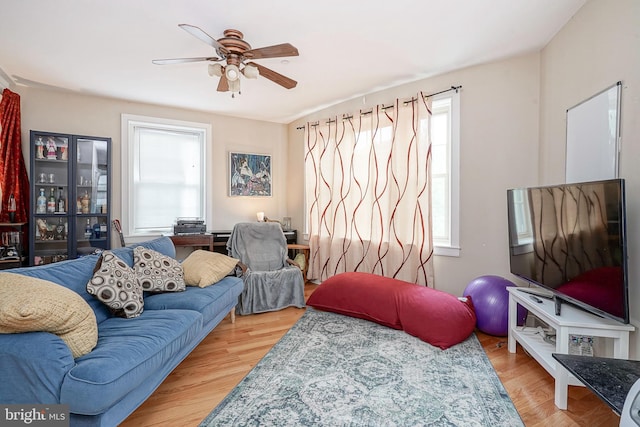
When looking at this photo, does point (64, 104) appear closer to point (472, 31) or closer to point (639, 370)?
point (472, 31)

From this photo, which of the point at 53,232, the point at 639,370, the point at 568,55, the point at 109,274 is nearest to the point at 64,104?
the point at 53,232

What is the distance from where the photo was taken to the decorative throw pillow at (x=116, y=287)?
6.48 ft

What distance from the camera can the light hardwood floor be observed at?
1.74 m

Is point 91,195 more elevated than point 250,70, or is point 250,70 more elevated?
point 250,70

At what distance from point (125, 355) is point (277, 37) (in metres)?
2.47

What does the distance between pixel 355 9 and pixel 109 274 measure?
244 cm

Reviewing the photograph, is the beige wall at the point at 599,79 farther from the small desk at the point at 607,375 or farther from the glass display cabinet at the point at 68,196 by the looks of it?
the glass display cabinet at the point at 68,196

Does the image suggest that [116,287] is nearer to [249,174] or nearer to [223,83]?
[223,83]

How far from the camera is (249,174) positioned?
509 cm

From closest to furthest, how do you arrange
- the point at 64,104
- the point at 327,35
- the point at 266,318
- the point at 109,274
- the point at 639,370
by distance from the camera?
1. the point at 639,370
2. the point at 109,274
3. the point at 327,35
4. the point at 266,318
5. the point at 64,104

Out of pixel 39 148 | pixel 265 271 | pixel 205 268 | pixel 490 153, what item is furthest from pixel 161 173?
pixel 490 153

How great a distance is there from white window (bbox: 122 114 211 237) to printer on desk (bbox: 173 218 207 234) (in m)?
0.32

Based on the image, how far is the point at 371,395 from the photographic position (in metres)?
1.92

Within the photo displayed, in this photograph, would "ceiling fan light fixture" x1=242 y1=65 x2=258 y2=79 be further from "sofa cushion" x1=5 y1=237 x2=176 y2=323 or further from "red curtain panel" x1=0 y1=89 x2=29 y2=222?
"red curtain panel" x1=0 y1=89 x2=29 y2=222
